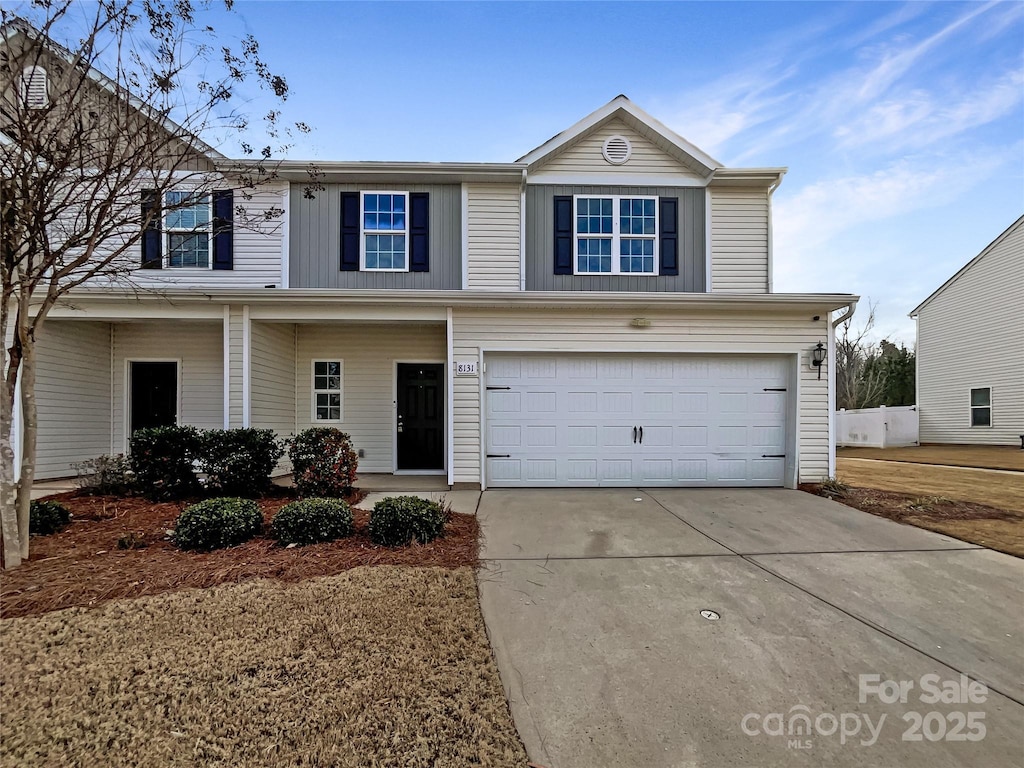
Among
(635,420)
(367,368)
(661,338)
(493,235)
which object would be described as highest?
(493,235)

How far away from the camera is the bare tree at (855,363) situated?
28891mm

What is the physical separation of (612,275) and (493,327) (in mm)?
2786

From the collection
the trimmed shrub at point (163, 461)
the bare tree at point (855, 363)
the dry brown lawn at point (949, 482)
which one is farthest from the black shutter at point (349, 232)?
the bare tree at point (855, 363)

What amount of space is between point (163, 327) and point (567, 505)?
859 cm

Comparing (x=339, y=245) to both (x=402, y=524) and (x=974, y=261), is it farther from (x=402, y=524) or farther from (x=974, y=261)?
(x=974, y=261)

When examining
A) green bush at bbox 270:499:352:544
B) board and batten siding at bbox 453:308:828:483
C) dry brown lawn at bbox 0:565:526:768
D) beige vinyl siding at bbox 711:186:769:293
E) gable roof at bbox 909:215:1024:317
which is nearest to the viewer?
dry brown lawn at bbox 0:565:526:768

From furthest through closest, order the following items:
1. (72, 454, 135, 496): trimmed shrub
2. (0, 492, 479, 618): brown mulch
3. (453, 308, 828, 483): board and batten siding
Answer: (453, 308, 828, 483): board and batten siding
(72, 454, 135, 496): trimmed shrub
(0, 492, 479, 618): brown mulch

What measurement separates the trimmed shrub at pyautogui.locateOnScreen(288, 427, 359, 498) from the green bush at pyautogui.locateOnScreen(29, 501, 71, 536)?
235 centimetres

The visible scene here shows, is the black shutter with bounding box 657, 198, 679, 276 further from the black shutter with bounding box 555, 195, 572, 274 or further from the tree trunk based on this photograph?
the tree trunk

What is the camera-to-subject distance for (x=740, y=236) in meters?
8.95

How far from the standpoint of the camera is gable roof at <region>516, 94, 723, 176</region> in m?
8.69

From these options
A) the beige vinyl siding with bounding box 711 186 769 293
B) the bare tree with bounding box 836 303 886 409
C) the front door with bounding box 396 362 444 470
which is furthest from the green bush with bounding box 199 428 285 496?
the bare tree with bounding box 836 303 886 409

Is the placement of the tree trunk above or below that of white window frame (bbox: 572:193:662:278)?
below

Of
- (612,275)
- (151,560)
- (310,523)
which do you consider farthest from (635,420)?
(151,560)
